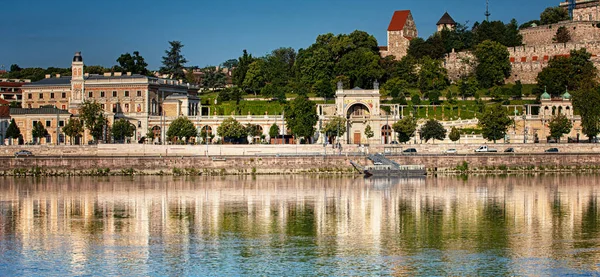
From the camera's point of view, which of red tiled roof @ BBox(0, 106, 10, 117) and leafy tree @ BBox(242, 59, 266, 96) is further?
leafy tree @ BBox(242, 59, 266, 96)

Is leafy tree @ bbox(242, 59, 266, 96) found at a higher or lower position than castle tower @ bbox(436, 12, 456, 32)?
lower

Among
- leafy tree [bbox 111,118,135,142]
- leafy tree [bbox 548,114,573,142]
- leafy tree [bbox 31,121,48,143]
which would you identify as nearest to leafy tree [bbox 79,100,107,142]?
leafy tree [bbox 111,118,135,142]

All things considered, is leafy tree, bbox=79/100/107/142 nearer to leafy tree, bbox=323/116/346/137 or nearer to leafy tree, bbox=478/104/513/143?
leafy tree, bbox=323/116/346/137

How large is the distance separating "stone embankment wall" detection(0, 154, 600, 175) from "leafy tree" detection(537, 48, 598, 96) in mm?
23816

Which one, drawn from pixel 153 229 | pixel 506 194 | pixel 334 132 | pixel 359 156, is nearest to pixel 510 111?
pixel 334 132

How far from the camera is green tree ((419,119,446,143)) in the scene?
73.7 meters

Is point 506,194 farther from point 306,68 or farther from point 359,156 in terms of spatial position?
point 306,68

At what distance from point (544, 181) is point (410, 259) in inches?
1084

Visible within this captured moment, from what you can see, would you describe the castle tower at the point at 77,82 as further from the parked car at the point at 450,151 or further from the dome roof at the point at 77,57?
the parked car at the point at 450,151

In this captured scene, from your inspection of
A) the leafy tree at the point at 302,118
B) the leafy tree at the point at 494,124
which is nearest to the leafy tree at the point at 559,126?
the leafy tree at the point at 494,124

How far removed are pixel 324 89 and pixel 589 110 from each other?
2440 cm

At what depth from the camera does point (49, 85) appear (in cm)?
8831

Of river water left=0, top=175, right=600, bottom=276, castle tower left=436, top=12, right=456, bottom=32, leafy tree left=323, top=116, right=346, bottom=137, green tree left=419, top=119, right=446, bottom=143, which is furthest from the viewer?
castle tower left=436, top=12, right=456, bottom=32

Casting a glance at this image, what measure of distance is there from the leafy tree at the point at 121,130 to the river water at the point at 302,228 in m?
21.4
